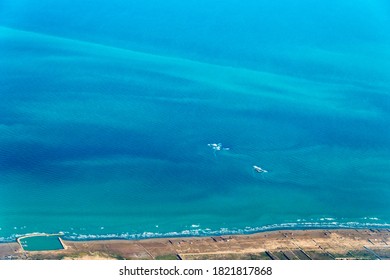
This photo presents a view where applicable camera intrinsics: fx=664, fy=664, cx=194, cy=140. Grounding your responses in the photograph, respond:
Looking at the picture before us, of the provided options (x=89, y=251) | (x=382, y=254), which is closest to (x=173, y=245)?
(x=89, y=251)

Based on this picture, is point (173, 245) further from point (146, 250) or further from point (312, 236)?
point (312, 236)

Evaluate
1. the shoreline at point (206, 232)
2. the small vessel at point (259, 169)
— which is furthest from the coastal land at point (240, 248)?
the small vessel at point (259, 169)

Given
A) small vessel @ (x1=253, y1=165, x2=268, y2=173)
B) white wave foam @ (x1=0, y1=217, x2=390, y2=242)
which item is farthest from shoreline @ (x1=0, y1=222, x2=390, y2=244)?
small vessel @ (x1=253, y1=165, x2=268, y2=173)

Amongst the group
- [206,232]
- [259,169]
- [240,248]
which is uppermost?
[259,169]

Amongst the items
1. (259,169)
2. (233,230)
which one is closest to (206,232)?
(233,230)

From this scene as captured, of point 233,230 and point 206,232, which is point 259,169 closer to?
point 233,230

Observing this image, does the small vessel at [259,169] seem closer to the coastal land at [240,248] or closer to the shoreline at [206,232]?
the shoreline at [206,232]

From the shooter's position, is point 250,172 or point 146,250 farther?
point 250,172

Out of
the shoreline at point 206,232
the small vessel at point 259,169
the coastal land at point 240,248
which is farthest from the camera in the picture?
the small vessel at point 259,169
